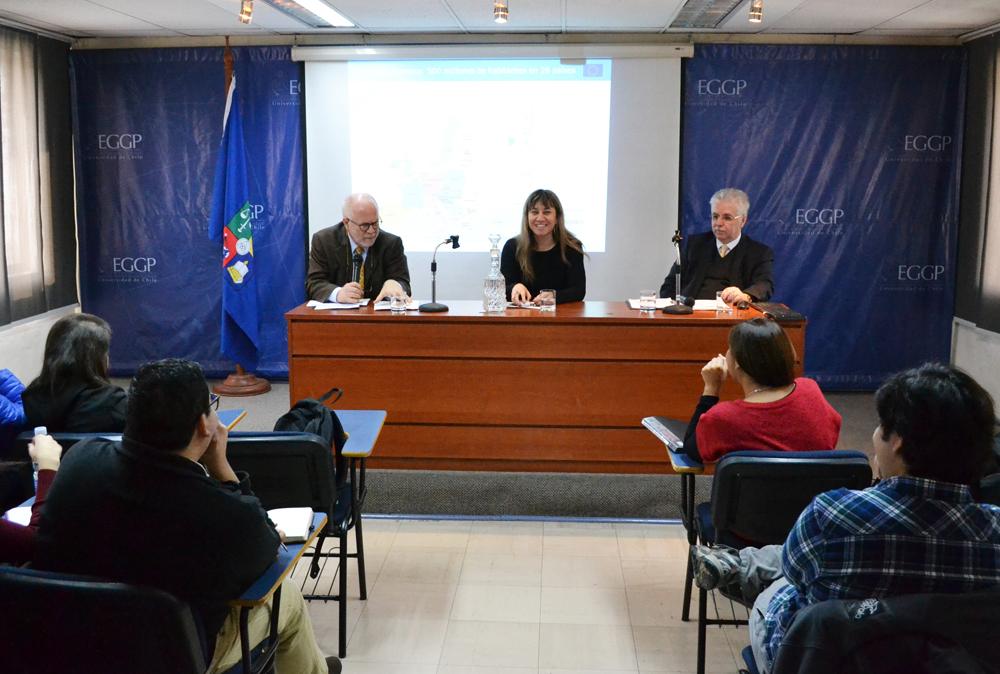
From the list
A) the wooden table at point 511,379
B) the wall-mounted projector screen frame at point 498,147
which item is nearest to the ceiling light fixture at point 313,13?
the wall-mounted projector screen frame at point 498,147

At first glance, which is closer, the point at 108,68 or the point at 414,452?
the point at 414,452

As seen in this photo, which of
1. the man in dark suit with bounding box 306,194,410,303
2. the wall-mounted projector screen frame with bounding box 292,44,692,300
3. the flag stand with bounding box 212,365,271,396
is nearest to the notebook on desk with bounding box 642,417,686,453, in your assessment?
the man in dark suit with bounding box 306,194,410,303

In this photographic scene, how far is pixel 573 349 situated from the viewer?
430cm

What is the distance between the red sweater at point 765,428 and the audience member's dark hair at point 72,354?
1930mm

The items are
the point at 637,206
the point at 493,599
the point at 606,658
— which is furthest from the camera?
the point at 637,206

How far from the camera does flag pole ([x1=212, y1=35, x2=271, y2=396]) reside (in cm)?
646

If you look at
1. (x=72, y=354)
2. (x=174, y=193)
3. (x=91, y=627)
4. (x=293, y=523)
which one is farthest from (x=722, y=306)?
(x=174, y=193)

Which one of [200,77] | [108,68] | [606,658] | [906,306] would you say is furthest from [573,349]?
[108,68]

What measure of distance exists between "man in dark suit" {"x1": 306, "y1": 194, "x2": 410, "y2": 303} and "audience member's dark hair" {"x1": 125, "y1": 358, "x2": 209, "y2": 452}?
300 centimetres

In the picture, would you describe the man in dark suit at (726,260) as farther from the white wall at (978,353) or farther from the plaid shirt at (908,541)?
the plaid shirt at (908,541)

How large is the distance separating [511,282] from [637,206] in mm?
1839

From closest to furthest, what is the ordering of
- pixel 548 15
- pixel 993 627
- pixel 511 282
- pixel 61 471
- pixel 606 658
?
pixel 993 627 < pixel 61 471 < pixel 606 658 < pixel 511 282 < pixel 548 15

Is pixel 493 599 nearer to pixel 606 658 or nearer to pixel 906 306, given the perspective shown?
pixel 606 658

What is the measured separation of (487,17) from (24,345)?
381cm
